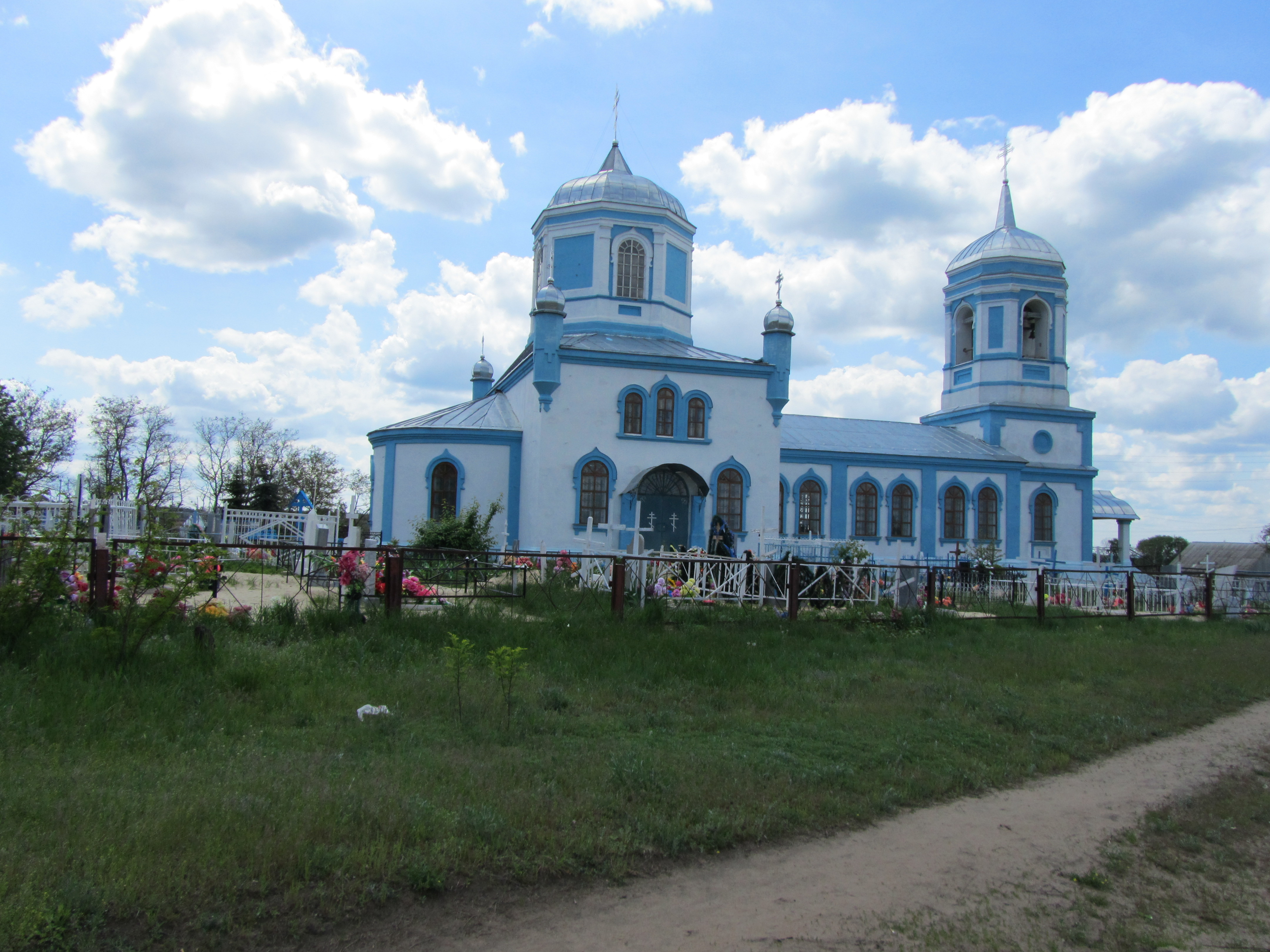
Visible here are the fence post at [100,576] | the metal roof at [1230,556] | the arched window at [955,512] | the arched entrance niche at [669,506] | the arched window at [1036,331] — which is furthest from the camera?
the metal roof at [1230,556]

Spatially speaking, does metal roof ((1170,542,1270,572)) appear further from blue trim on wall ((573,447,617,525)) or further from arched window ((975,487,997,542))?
blue trim on wall ((573,447,617,525))

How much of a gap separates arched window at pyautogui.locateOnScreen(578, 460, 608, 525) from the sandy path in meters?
16.7

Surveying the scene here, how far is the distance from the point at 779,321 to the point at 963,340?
13406 mm

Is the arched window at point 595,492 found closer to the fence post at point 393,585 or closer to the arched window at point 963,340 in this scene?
the fence post at point 393,585

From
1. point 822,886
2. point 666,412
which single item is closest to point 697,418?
point 666,412

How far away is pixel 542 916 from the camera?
393 centimetres

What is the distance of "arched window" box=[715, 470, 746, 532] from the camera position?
2323 cm

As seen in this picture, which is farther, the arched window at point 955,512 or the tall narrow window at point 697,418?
the arched window at point 955,512

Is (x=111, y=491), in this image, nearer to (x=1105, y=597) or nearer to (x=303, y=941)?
(x=303, y=941)

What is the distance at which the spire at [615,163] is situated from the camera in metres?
27.9

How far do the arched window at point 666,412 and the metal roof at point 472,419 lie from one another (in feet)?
12.8

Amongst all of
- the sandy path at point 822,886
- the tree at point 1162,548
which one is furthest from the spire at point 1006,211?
the tree at point 1162,548

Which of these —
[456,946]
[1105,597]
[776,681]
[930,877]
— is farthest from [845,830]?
[1105,597]

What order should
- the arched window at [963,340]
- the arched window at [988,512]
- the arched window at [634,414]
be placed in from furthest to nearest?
the arched window at [963,340] < the arched window at [988,512] < the arched window at [634,414]
